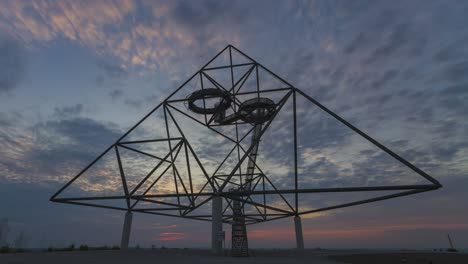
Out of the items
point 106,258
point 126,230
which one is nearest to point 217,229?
point 106,258

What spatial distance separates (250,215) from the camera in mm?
33156

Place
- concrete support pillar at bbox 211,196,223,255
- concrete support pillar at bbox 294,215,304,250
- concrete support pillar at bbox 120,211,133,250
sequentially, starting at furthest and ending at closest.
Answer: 1. concrete support pillar at bbox 294,215,304,250
2. concrete support pillar at bbox 120,211,133,250
3. concrete support pillar at bbox 211,196,223,255

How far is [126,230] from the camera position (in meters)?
25.1

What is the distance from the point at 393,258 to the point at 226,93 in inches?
1125

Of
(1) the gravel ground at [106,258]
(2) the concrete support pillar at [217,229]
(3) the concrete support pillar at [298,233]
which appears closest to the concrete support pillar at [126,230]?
(1) the gravel ground at [106,258]

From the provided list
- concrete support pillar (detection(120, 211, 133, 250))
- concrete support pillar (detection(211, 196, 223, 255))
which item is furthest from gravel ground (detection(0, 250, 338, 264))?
concrete support pillar (detection(120, 211, 133, 250))

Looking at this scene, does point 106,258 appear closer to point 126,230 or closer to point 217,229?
point 217,229

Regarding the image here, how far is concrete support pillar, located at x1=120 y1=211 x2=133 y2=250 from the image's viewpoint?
24.3 m

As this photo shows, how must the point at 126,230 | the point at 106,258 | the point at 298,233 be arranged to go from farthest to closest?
1. the point at 298,233
2. the point at 126,230
3. the point at 106,258

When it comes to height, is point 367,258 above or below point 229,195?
below

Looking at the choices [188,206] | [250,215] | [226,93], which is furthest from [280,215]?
[226,93]

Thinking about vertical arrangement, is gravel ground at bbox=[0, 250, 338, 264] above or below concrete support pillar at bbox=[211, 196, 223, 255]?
below

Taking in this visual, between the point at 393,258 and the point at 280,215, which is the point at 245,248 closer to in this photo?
the point at 280,215

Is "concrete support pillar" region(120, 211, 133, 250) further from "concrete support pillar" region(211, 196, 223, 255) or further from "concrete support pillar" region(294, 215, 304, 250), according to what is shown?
"concrete support pillar" region(294, 215, 304, 250)
